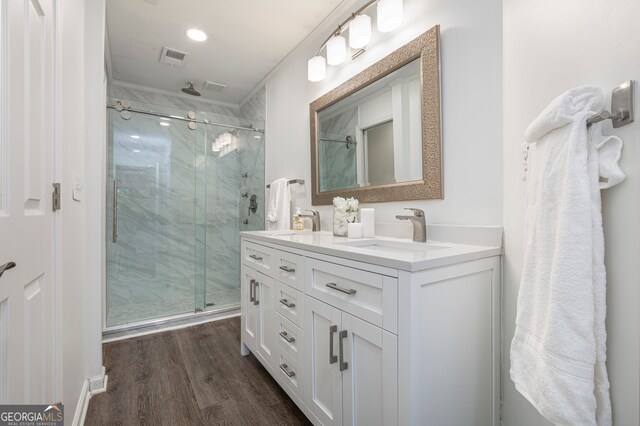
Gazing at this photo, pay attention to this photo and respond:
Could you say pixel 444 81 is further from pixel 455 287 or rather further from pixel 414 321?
pixel 414 321

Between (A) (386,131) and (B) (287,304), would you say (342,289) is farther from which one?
(A) (386,131)

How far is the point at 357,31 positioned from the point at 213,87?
6.53 feet

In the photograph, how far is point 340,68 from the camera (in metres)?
1.98

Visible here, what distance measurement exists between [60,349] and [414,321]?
1.16 m

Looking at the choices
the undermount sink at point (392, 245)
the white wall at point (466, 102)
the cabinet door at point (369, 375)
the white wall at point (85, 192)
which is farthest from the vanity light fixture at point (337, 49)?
the cabinet door at point (369, 375)

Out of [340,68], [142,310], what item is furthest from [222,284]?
[340,68]

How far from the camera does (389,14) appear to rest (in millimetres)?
1499

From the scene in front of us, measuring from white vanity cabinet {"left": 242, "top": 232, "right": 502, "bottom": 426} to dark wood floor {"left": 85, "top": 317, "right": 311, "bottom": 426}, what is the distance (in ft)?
0.88

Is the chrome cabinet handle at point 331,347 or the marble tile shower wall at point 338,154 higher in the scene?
the marble tile shower wall at point 338,154

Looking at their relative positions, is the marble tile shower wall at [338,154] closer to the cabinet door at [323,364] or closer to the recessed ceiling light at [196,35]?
the cabinet door at [323,364]

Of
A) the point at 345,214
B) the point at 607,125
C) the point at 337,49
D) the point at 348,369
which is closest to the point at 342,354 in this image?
the point at 348,369

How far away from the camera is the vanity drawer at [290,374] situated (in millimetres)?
1336

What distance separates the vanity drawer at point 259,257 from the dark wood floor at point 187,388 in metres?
0.63

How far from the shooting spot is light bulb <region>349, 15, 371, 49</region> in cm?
165
